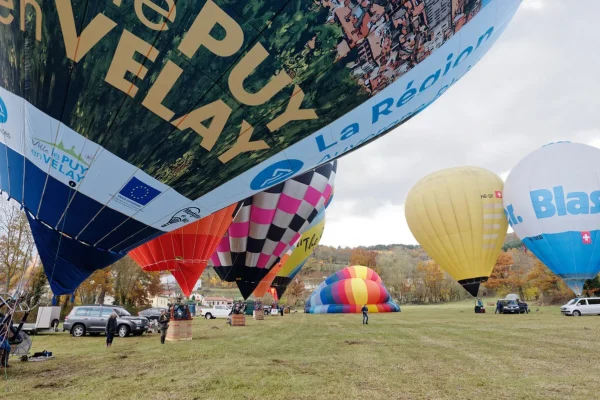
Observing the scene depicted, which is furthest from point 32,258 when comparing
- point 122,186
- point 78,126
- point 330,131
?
point 330,131

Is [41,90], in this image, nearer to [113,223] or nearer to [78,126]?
[78,126]

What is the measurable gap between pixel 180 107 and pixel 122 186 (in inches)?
70.6

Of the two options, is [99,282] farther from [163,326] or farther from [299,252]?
[163,326]

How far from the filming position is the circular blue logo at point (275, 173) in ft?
24.7

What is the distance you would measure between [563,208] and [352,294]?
1694cm

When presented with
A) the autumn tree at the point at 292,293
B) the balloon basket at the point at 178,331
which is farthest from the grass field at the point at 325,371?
the autumn tree at the point at 292,293

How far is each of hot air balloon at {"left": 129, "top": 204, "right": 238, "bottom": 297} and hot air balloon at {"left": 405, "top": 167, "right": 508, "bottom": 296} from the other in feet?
59.1

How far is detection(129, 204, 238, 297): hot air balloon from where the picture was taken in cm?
1345

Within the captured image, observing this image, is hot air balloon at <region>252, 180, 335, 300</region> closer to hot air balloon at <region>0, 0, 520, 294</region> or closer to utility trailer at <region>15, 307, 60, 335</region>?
utility trailer at <region>15, 307, 60, 335</region>

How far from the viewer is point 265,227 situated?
746 inches

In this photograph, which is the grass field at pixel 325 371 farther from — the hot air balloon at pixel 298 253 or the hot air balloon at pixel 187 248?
the hot air balloon at pixel 298 253

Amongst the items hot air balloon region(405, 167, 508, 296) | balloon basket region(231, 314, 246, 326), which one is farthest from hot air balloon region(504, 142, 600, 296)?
balloon basket region(231, 314, 246, 326)

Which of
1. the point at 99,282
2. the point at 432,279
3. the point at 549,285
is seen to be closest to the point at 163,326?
the point at 99,282

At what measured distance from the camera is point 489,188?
2773cm
